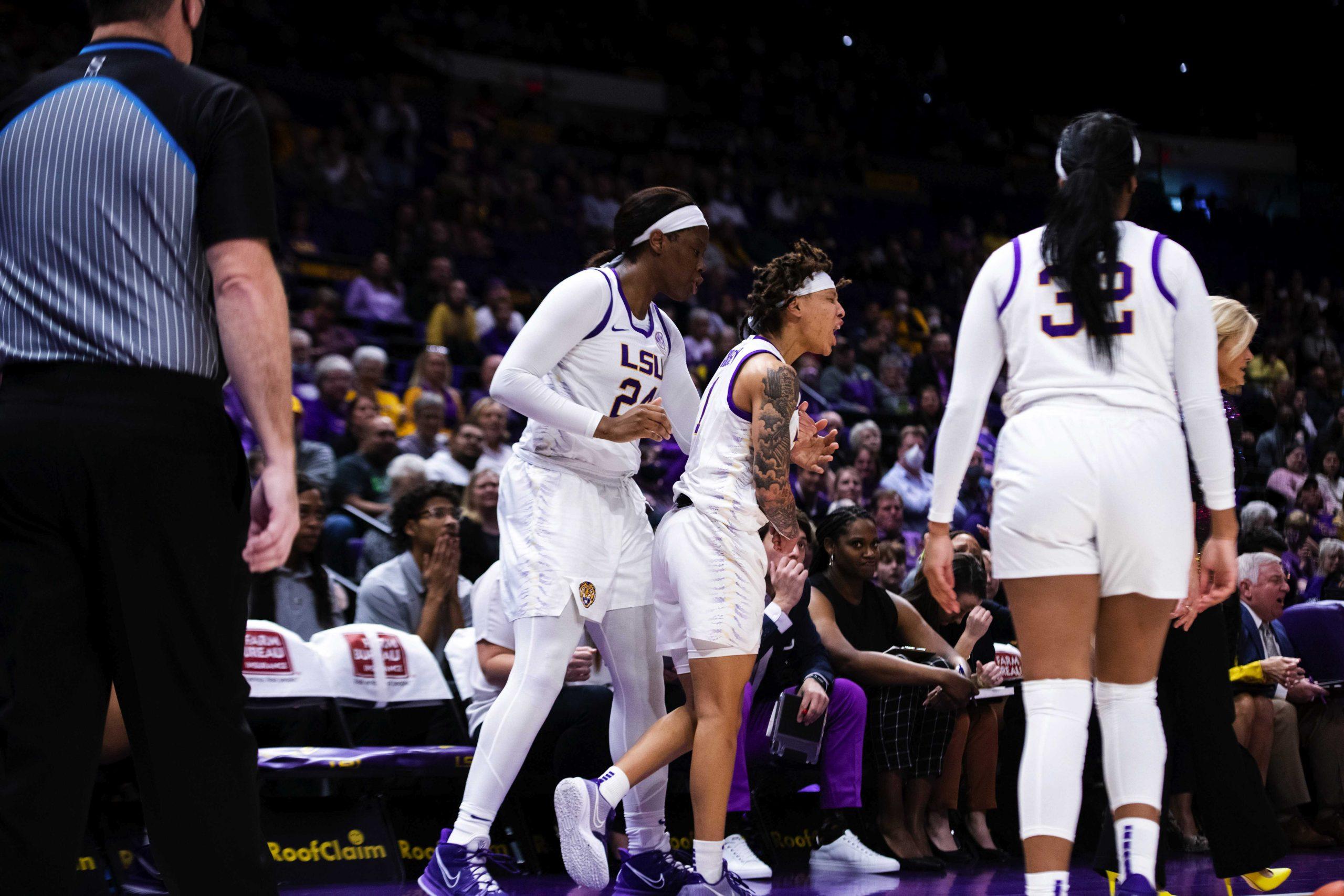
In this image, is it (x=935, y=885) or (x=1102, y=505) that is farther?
(x=935, y=885)

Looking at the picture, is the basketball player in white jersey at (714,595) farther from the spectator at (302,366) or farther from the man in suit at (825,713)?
the spectator at (302,366)

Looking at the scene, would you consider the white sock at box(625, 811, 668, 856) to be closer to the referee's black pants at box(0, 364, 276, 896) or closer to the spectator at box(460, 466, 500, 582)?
the referee's black pants at box(0, 364, 276, 896)

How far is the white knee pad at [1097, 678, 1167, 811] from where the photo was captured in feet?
10.2

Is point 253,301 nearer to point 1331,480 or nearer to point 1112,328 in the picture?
point 1112,328

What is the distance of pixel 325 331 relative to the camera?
10391 millimetres

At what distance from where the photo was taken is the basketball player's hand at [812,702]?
203 inches

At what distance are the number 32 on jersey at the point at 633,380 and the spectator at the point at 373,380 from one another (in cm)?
482

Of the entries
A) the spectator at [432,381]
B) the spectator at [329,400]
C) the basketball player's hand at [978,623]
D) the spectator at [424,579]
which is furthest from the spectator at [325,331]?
the basketball player's hand at [978,623]

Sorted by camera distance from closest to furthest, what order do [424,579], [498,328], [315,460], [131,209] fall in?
[131,209] → [424,579] → [315,460] → [498,328]

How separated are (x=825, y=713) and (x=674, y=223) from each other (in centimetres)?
214

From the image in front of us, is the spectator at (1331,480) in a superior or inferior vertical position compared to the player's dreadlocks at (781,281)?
inferior

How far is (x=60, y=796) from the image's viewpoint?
2.01 m

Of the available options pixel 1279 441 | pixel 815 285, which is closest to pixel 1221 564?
pixel 815 285

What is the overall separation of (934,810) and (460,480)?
139 inches
